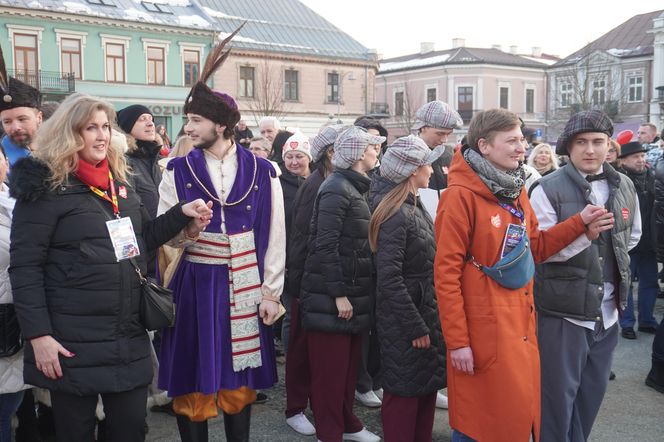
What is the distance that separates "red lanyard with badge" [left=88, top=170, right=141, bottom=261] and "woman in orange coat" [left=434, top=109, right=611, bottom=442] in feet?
4.92

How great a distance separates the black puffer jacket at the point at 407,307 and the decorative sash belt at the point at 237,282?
755 millimetres

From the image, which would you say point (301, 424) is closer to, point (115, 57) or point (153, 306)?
point (153, 306)

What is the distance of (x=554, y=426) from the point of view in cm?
373

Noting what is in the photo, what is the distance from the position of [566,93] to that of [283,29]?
79.3 ft

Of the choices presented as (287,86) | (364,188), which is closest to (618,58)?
(287,86)

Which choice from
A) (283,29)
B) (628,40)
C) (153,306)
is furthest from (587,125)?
(628,40)

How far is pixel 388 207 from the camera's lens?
12.8ft

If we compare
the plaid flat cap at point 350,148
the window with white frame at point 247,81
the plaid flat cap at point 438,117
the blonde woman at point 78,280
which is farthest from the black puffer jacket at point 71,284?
the window with white frame at point 247,81

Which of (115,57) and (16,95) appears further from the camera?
(115,57)

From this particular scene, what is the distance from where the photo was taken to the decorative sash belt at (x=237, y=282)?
11.9 ft

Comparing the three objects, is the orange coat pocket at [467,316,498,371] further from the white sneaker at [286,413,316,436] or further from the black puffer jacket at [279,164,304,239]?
the black puffer jacket at [279,164,304,239]

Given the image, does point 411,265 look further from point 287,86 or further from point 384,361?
point 287,86

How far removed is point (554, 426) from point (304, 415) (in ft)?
6.08

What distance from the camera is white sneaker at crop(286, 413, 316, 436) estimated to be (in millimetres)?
4637
